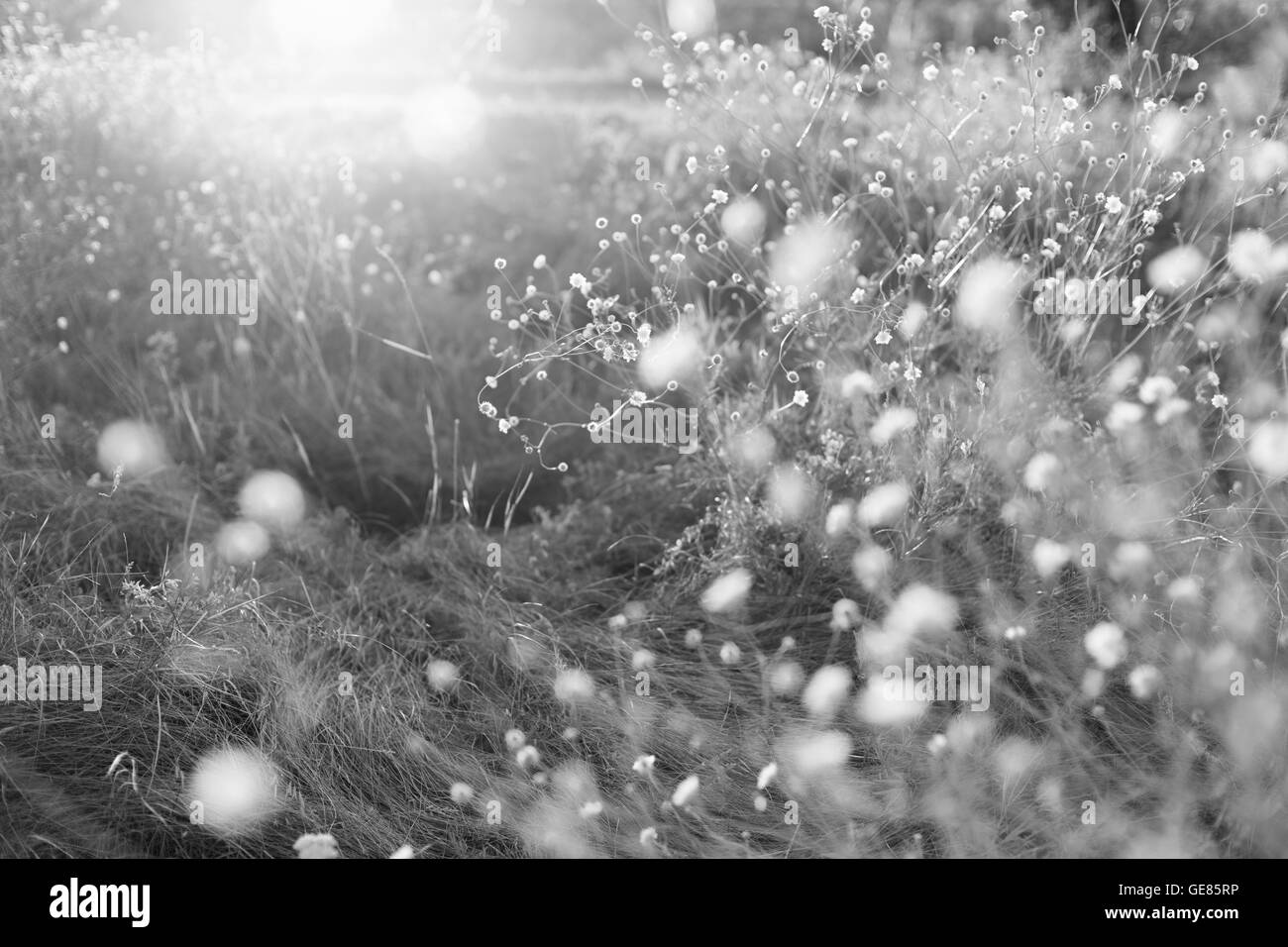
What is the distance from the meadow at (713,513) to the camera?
2.46 meters

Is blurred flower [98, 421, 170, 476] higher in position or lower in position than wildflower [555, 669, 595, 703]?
higher

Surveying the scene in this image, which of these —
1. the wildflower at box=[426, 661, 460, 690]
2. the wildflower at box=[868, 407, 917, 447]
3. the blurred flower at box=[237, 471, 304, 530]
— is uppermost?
the blurred flower at box=[237, 471, 304, 530]

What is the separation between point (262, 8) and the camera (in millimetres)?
8031

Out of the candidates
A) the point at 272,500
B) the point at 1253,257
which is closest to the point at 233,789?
the point at 272,500

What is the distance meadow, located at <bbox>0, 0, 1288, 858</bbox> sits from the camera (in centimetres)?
246

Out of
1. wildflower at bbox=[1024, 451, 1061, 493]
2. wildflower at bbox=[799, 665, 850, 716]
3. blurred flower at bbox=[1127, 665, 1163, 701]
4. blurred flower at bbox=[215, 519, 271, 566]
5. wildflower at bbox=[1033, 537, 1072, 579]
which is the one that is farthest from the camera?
blurred flower at bbox=[215, 519, 271, 566]

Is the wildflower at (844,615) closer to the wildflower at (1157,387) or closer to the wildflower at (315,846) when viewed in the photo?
the wildflower at (1157,387)

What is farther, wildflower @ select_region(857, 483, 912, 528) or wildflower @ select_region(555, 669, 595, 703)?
wildflower @ select_region(857, 483, 912, 528)

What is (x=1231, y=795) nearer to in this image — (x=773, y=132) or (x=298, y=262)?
(x=773, y=132)

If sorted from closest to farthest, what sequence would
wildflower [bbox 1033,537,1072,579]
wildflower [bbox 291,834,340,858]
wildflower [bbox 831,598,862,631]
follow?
wildflower [bbox 291,834,340,858] → wildflower [bbox 831,598,862,631] → wildflower [bbox 1033,537,1072,579]

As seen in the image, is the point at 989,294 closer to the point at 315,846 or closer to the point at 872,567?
the point at 872,567

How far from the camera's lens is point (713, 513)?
3314 mm

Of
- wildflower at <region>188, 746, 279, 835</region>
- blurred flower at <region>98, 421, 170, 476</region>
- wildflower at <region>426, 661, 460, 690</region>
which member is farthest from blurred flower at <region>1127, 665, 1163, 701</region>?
blurred flower at <region>98, 421, 170, 476</region>

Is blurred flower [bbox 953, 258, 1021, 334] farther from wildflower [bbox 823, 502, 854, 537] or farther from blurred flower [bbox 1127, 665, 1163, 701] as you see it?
blurred flower [bbox 1127, 665, 1163, 701]
